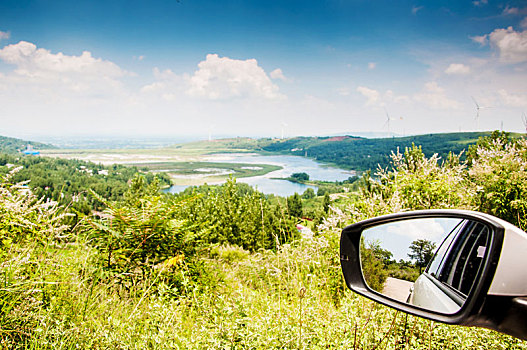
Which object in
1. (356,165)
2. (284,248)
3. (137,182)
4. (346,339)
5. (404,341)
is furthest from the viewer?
(356,165)

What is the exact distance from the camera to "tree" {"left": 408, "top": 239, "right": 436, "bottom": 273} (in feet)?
3.80

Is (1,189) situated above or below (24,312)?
above

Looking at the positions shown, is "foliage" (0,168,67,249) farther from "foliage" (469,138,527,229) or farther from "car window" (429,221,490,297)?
"foliage" (469,138,527,229)

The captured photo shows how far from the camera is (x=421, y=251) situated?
1.19 m

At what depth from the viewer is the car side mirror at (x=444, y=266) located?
2.32ft

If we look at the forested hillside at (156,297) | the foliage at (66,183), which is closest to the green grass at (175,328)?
the forested hillside at (156,297)

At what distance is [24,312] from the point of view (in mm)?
2055

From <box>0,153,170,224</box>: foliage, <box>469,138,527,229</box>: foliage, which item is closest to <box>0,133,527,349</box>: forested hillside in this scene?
<box>0,153,170,224</box>: foliage

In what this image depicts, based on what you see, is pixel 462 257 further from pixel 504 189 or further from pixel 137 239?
pixel 504 189

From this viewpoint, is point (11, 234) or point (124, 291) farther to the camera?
point (124, 291)

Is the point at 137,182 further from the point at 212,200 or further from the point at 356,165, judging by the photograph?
the point at 356,165

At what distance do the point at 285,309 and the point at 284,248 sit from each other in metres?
0.94

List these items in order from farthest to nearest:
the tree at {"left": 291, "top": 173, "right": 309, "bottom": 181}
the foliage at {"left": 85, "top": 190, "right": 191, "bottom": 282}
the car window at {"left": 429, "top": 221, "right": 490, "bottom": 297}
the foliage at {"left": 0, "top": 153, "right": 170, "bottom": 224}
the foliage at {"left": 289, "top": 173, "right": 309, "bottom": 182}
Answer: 1. the tree at {"left": 291, "top": 173, "right": 309, "bottom": 181}
2. the foliage at {"left": 289, "top": 173, "right": 309, "bottom": 182}
3. the foliage at {"left": 0, "top": 153, "right": 170, "bottom": 224}
4. the foliage at {"left": 85, "top": 190, "right": 191, "bottom": 282}
5. the car window at {"left": 429, "top": 221, "right": 490, "bottom": 297}

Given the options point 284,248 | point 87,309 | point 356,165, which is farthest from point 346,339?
point 356,165
